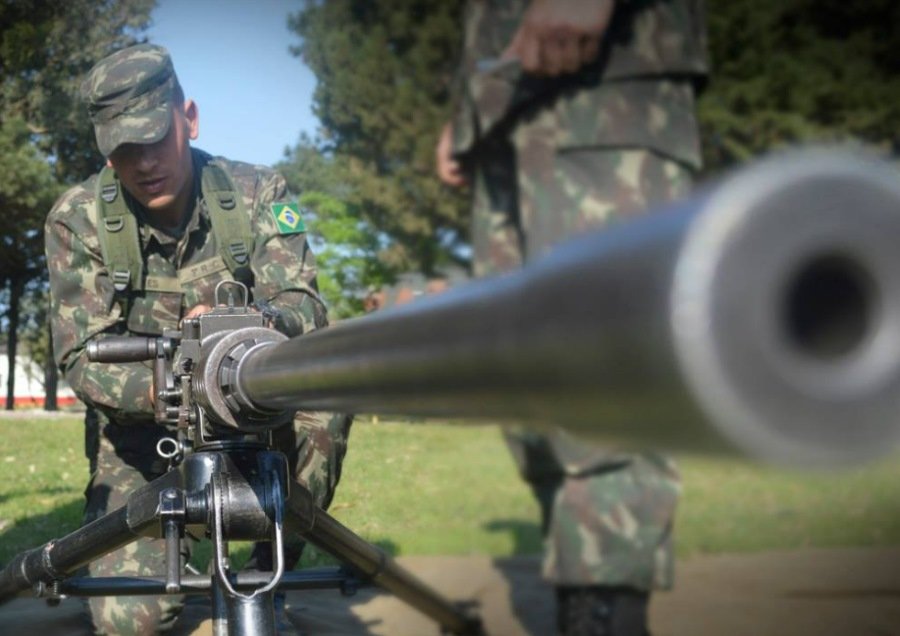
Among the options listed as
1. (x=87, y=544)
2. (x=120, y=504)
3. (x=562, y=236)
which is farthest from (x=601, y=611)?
(x=120, y=504)

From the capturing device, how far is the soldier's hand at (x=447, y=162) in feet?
1.82

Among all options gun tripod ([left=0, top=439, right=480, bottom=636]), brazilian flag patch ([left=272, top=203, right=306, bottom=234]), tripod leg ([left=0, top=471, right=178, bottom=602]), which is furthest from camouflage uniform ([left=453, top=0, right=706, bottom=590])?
brazilian flag patch ([left=272, top=203, right=306, bottom=234])

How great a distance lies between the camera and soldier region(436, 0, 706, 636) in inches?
19.1

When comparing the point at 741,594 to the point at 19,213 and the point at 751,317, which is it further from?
the point at 19,213

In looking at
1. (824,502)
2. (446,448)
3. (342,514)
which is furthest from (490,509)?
(342,514)

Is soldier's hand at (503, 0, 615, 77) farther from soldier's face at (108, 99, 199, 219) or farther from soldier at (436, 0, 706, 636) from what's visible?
soldier's face at (108, 99, 199, 219)

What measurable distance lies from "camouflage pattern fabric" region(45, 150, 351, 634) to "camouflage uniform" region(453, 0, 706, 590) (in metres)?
0.94

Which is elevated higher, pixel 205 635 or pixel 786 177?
pixel 786 177

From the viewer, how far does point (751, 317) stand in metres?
0.25

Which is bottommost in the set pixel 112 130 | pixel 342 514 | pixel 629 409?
pixel 342 514

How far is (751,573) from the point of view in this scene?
2.16 feet

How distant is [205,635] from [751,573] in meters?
1.37

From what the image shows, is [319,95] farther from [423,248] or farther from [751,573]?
[751,573]

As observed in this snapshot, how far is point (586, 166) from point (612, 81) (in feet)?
0.13
